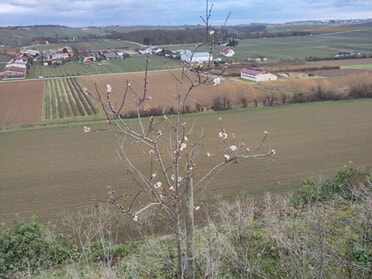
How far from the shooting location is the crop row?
29219 millimetres

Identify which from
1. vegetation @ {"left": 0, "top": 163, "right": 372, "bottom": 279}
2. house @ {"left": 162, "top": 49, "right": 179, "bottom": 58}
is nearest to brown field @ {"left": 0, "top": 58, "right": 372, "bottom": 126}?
house @ {"left": 162, "top": 49, "right": 179, "bottom": 58}

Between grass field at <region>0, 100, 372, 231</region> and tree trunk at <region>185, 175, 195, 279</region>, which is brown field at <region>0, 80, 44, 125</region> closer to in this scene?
grass field at <region>0, 100, 372, 231</region>

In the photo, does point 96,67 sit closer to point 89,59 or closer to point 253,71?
point 89,59

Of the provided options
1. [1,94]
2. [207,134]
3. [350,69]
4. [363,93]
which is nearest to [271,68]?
[350,69]

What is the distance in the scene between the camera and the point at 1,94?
121 feet

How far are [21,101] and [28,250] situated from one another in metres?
29.3

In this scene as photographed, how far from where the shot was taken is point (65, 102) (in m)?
32.9

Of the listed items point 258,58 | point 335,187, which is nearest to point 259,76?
point 258,58

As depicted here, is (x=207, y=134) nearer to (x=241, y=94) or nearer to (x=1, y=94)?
(x=241, y=94)

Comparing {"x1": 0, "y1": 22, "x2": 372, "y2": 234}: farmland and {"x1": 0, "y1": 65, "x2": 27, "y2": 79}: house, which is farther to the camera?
{"x1": 0, "y1": 65, "x2": 27, "y2": 79}: house

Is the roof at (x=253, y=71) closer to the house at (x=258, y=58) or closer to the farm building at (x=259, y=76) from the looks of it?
the farm building at (x=259, y=76)

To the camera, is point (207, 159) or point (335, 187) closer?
point (335, 187)

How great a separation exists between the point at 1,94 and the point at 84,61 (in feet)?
85.4

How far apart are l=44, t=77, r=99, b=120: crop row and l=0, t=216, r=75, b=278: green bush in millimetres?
20650
